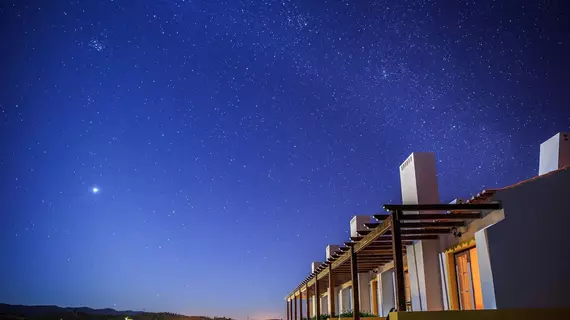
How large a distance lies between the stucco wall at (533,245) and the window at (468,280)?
1912 millimetres

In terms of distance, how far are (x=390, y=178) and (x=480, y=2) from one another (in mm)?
7274

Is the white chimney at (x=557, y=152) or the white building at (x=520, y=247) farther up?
the white chimney at (x=557, y=152)

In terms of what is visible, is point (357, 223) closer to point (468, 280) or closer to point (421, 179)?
point (421, 179)

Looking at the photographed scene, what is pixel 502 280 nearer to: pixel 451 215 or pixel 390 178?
pixel 451 215

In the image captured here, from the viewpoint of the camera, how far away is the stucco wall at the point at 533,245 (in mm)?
10047

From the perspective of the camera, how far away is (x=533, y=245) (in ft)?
34.1

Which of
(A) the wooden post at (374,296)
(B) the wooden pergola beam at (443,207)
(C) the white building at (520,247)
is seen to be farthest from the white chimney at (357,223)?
(B) the wooden pergola beam at (443,207)

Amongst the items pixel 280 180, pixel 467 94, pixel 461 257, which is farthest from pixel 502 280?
pixel 280 180

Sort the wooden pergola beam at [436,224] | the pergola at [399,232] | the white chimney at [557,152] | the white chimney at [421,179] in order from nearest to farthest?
the pergola at [399,232] < the wooden pergola beam at [436,224] < the white chimney at [421,179] < the white chimney at [557,152]

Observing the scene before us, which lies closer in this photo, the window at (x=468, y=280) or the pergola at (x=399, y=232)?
the pergola at (x=399, y=232)

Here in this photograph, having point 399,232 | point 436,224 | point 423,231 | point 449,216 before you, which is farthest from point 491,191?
point 423,231

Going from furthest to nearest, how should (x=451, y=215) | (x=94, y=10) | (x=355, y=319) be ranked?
(x=94, y=10), (x=355, y=319), (x=451, y=215)

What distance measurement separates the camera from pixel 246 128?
2323 centimetres

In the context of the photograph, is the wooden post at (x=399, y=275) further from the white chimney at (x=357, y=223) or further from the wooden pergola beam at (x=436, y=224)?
the white chimney at (x=357, y=223)
